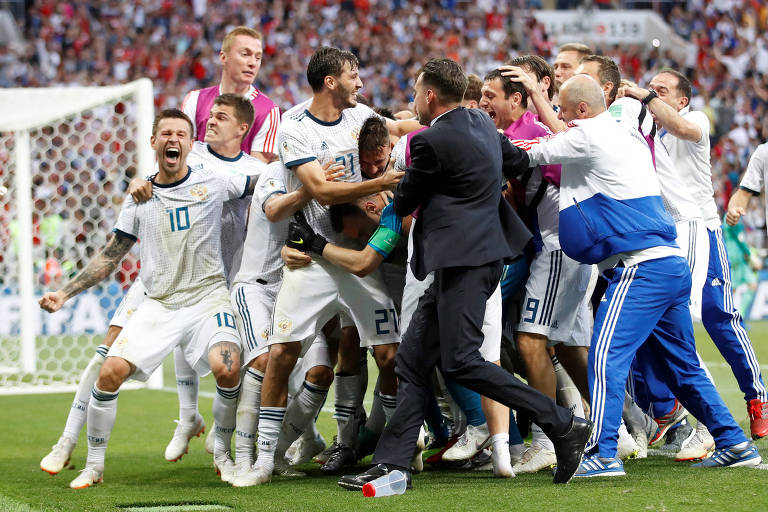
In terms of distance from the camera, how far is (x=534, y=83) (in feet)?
19.8

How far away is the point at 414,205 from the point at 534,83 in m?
1.31

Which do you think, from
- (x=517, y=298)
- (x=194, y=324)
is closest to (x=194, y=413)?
(x=194, y=324)

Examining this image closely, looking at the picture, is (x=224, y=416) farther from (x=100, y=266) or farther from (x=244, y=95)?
(x=244, y=95)

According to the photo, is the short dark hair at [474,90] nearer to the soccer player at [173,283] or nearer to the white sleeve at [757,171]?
the soccer player at [173,283]

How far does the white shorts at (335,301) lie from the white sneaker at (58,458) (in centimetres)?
145

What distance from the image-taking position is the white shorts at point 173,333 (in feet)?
19.4

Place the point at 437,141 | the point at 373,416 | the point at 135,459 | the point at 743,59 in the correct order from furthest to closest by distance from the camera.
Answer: the point at 743,59 → the point at 135,459 → the point at 373,416 → the point at 437,141

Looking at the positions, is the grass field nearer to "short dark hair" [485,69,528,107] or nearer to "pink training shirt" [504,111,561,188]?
"pink training shirt" [504,111,561,188]

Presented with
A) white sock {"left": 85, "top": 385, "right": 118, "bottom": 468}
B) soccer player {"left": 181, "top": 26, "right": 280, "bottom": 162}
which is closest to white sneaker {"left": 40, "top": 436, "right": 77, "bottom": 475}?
white sock {"left": 85, "top": 385, "right": 118, "bottom": 468}

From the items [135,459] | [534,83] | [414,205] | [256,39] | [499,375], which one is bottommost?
[135,459]

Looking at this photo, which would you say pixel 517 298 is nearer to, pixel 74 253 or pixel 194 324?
pixel 194 324

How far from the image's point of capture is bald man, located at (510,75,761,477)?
533 centimetres

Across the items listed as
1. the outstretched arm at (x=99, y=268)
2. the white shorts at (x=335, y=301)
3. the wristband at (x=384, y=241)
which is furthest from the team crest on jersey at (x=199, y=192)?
the wristband at (x=384, y=241)

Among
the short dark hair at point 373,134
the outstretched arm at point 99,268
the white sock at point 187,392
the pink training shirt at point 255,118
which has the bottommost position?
the white sock at point 187,392
